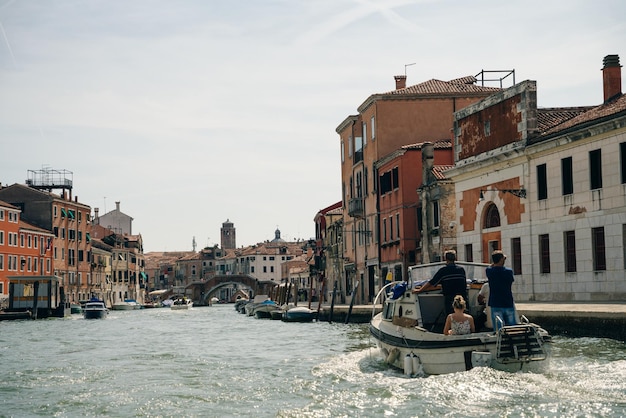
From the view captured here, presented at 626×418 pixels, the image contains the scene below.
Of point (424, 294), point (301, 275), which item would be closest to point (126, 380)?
point (424, 294)

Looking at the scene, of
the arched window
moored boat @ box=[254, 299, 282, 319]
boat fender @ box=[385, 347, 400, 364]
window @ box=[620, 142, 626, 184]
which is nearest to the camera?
boat fender @ box=[385, 347, 400, 364]

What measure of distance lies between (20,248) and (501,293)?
6578cm

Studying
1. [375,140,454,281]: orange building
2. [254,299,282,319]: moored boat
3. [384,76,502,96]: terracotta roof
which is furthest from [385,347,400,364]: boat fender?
[254,299,282,319]: moored boat

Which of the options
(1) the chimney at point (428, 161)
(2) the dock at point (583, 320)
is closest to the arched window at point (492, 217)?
(1) the chimney at point (428, 161)

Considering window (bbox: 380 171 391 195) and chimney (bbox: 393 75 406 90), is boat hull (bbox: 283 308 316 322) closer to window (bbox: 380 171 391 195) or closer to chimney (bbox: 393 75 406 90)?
window (bbox: 380 171 391 195)

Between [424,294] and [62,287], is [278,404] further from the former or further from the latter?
[62,287]

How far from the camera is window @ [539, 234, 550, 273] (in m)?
29.9

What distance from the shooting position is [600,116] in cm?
2691

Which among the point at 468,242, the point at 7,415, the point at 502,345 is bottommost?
the point at 7,415

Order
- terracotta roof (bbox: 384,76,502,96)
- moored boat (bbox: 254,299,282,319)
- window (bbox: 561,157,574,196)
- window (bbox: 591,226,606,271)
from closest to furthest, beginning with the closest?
1. window (bbox: 591,226,606,271)
2. window (bbox: 561,157,574,196)
3. terracotta roof (bbox: 384,76,502,96)
4. moored boat (bbox: 254,299,282,319)

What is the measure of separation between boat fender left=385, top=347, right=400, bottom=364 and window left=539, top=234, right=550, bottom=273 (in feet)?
44.7

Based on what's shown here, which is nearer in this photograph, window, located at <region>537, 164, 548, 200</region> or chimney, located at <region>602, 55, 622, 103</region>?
window, located at <region>537, 164, 548, 200</region>

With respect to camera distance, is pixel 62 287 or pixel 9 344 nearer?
pixel 9 344

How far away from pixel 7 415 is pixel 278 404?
13.1 ft
